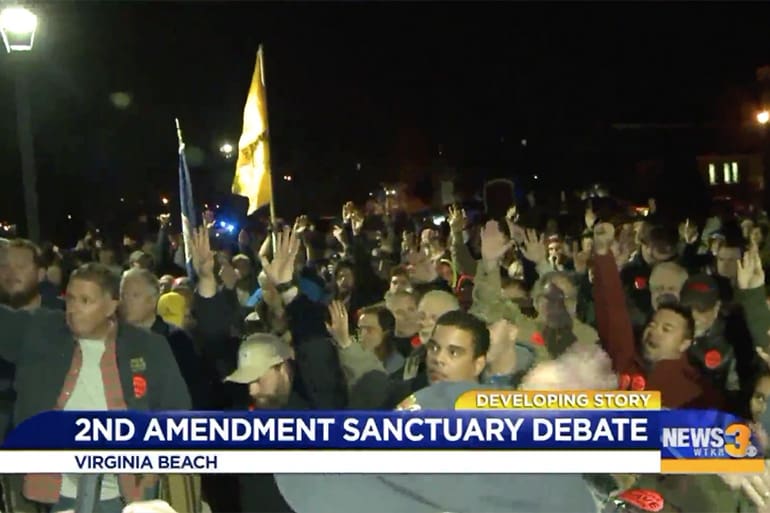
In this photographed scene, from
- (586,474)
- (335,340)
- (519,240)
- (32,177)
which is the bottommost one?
(586,474)

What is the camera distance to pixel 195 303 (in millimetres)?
4465

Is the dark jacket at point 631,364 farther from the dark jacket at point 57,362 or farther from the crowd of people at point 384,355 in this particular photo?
the dark jacket at point 57,362

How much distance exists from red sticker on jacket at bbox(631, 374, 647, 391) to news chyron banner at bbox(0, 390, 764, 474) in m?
0.08

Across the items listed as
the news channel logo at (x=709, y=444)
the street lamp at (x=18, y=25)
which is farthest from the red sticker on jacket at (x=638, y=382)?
the street lamp at (x=18, y=25)

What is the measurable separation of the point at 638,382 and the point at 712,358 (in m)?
0.78

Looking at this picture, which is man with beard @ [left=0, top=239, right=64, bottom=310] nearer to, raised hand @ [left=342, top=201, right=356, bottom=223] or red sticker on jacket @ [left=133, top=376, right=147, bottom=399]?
red sticker on jacket @ [left=133, top=376, right=147, bottom=399]

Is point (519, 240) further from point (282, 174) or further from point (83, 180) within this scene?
point (282, 174)

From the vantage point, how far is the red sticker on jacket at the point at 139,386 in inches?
123

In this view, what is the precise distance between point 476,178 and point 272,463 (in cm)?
1213

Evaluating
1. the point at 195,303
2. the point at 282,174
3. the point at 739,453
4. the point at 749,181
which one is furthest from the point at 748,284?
the point at 749,181

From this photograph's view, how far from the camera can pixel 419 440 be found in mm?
2961

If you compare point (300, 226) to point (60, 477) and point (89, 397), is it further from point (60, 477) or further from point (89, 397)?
point (60, 477)

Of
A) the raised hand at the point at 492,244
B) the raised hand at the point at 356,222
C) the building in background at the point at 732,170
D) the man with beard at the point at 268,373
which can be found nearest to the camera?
the man with beard at the point at 268,373

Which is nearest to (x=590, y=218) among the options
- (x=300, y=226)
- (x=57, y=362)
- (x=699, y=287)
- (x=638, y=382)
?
(x=300, y=226)
